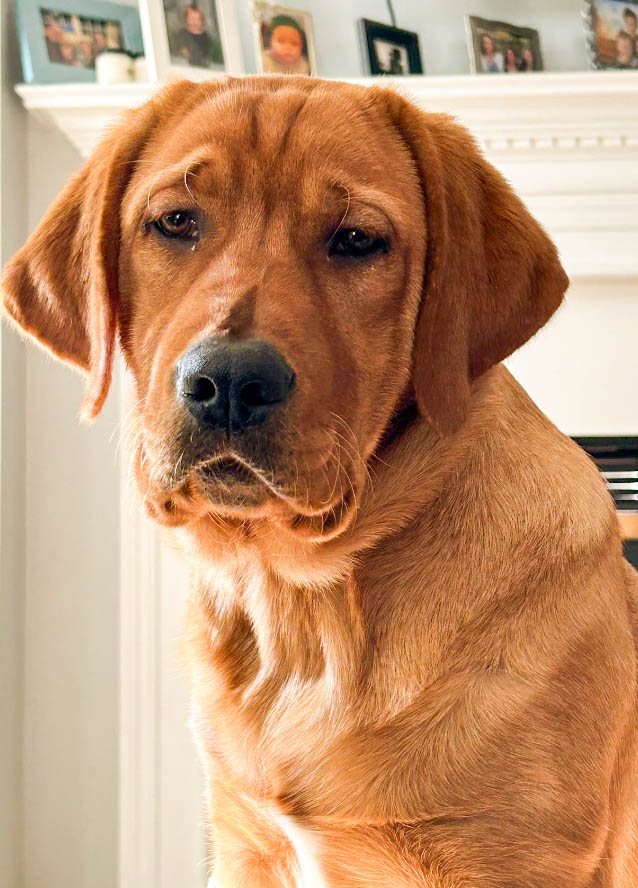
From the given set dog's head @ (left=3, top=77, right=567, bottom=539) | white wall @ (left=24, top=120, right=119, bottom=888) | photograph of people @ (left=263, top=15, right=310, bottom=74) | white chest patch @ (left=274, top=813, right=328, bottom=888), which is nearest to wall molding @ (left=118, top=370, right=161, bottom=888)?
white wall @ (left=24, top=120, right=119, bottom=888)

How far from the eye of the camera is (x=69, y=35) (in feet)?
8.63

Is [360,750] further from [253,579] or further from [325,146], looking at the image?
[325,146]

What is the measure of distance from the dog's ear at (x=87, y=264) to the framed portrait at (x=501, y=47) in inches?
69.8

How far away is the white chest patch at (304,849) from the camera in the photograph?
39.5 inches

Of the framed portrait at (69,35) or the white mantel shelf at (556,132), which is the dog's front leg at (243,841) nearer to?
the white mantel shelf at (556,132)

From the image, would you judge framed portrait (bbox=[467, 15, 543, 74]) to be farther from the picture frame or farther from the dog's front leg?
the dog's front leg

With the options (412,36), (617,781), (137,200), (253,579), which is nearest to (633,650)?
(617,781)

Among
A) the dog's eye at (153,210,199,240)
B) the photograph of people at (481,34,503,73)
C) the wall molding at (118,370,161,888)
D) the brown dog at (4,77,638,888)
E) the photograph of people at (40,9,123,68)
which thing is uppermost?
the photograph of people at (40,9,123,68)

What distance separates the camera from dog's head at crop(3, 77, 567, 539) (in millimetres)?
915

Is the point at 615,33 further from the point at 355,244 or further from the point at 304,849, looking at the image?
the point at 304,849

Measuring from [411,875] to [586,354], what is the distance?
198 cm

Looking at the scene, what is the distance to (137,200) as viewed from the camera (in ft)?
3.58

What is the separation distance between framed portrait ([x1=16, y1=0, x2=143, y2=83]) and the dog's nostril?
6.69 ft

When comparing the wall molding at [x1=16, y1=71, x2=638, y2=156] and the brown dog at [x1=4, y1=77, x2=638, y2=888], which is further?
the wall molding at [x1=16, y1=71, x2=638, y2=156]
